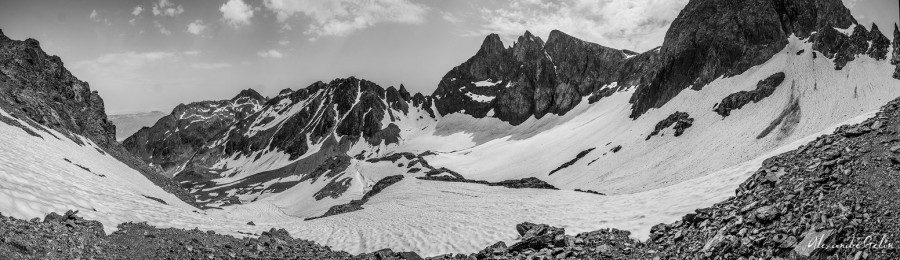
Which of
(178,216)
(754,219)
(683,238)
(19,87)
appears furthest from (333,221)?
(19,87)

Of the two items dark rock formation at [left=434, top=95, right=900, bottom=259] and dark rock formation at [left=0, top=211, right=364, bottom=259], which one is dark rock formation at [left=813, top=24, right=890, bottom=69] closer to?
dark rock formation at [left=434, top=95, right=900, bottom=259]

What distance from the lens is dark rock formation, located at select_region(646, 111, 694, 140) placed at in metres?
83.2

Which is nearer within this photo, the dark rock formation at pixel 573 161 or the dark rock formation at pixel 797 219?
the dark rock formation at pixel 797 219

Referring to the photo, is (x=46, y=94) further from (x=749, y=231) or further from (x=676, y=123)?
(x=676, y=123)

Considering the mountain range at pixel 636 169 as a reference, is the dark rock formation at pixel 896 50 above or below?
above

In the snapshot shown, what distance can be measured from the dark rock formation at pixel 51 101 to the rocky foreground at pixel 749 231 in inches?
1208

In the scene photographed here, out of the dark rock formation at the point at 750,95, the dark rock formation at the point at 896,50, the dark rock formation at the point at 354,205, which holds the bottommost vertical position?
the dark rock formation at the point at 354,205

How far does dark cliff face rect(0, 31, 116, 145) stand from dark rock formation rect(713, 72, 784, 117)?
320ft

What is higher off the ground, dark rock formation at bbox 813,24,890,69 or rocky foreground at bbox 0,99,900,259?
dark rock formation at bbox 813,24,890,69

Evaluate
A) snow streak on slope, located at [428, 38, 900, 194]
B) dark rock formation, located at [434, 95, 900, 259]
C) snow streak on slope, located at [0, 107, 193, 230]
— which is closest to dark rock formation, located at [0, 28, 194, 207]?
snow streak on slope, located at [0, 107, 193, 230]

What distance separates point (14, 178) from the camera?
16812 millimetres

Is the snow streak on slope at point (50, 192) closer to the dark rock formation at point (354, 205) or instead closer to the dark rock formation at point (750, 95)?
the dark rock formation at point (354, 205)

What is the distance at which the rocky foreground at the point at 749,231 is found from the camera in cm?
1127

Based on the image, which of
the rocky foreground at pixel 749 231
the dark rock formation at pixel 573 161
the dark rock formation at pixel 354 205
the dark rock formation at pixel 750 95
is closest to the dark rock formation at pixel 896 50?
the dark rock formation at pixel 750 95
